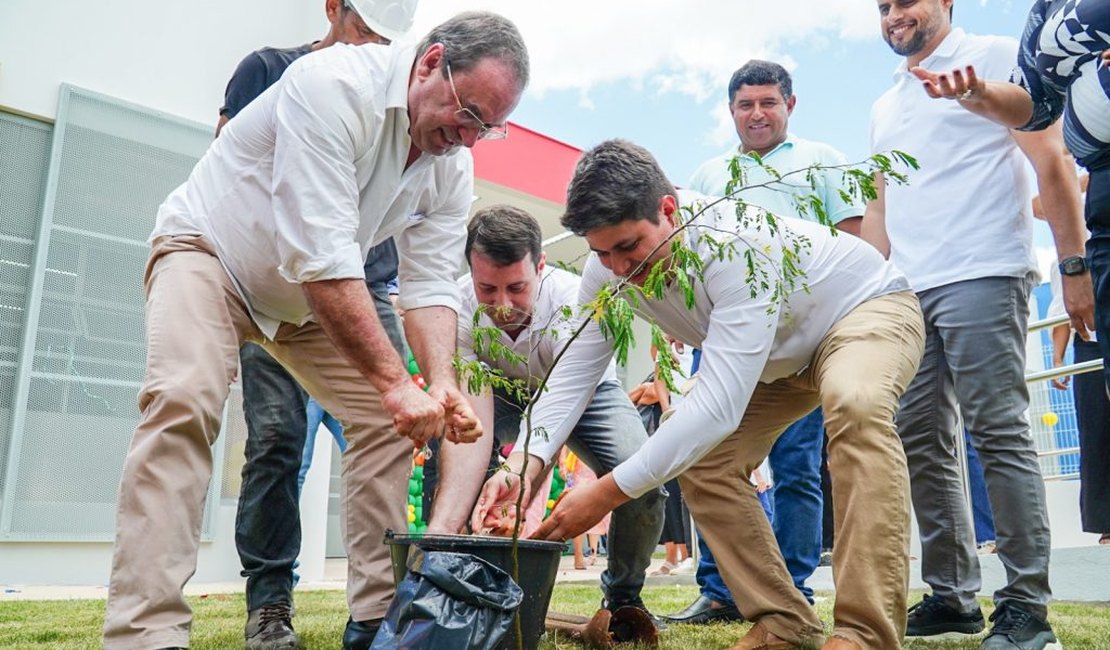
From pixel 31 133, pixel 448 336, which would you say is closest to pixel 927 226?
pixel 448 336

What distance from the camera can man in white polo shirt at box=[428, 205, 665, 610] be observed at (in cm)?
301

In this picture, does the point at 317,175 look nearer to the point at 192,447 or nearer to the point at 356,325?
the point at 356,325

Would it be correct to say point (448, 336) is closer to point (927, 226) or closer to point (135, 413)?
point (927, 226)

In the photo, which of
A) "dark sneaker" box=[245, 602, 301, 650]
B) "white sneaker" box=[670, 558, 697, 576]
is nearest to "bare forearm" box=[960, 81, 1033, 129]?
"dark sneaker" box=[245, 602, 301, 650]

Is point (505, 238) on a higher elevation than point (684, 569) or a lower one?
higher

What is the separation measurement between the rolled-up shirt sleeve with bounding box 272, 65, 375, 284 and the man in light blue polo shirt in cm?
139

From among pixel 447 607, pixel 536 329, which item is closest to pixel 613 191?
pixel 536 329

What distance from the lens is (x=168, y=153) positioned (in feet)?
22.5

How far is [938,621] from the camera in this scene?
291cm

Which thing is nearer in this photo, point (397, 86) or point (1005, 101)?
point (397, 86)

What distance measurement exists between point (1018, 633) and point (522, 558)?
1444 mm

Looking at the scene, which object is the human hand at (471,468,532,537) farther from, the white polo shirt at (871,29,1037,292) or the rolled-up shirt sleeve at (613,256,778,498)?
the white polo shirt at (871,29,1037,292)

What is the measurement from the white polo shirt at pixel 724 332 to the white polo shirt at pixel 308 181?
2.25 feet

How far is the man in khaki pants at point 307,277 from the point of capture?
2021mm
